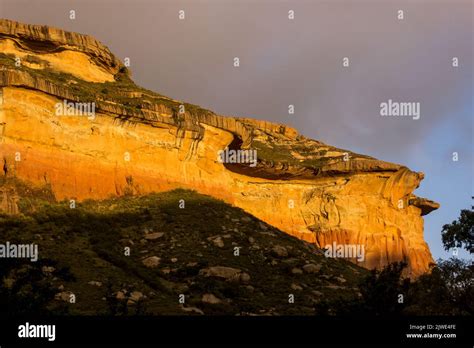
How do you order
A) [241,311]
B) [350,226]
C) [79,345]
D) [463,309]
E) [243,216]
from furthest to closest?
[350,226]
[243,216]
[241,311]
[463,309]
[79,345]

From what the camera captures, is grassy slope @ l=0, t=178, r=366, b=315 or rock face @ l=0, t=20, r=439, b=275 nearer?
grassy slope @ l=0, t=178, r=366, b=315

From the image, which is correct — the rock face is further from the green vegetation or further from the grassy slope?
the green vegetation

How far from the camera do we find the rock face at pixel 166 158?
3712cm

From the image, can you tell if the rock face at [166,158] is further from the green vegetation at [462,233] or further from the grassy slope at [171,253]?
the green vegetation at [462,233]

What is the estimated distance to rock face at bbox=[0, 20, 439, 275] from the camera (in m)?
37.1

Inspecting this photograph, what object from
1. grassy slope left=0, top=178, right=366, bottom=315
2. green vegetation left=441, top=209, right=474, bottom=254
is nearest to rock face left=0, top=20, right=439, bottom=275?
grassy slope left=0, top=178, right=366, bottom=315

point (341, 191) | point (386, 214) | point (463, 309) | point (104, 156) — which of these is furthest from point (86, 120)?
point (386, 214)

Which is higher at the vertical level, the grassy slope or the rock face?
the rock face

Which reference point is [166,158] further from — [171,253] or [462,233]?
[462,233]

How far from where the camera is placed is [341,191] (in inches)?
2421

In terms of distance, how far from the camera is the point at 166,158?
43.8 metres

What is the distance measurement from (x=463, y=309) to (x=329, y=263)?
553 inches

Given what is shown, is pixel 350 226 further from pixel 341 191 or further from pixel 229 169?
pixel 229 169

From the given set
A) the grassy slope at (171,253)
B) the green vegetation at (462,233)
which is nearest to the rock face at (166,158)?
the grassy slope at (171,253)
